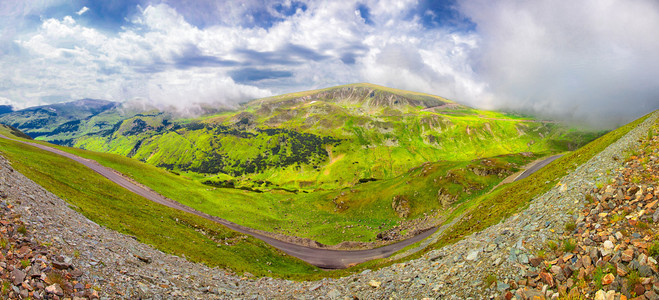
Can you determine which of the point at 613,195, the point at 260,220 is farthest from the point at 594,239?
the point at 260,220

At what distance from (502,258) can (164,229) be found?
163ft

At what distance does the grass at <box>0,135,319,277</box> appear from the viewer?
34125 millimetres

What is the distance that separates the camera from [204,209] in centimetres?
9206

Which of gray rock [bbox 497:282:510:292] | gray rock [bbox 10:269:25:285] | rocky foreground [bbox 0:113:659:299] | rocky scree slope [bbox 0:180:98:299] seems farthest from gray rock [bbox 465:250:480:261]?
gray rock [bbox 10:269:25:285]

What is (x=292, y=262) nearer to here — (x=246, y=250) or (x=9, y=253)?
(x=246, y=250)

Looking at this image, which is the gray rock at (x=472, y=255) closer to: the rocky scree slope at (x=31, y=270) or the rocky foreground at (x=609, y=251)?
the rocky foreground at (x=609, y=251)

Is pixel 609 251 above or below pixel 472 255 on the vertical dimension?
above

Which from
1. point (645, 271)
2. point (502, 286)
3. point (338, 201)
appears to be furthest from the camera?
point (338, 201)

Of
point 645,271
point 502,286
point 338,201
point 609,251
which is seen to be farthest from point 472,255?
point 338,201

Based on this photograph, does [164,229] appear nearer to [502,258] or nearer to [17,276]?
[17,276]

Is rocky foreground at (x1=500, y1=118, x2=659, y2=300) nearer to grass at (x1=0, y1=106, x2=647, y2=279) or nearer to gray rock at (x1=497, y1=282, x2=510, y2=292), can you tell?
gray rock at (x1=497, y1=282, x2=510, y2=292)

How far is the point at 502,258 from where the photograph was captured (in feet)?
48.9

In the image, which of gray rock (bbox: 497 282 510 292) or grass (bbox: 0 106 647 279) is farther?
grass (bbox: 0 106 647 279)

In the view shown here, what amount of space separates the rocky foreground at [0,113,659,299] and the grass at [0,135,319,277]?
1265 cm
